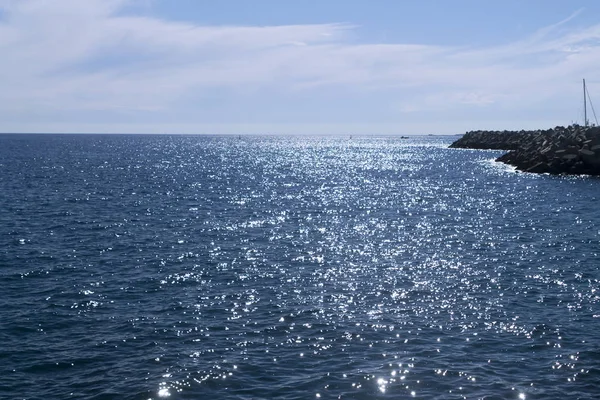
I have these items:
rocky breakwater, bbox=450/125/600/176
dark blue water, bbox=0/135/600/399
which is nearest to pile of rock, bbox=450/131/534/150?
rocky breakwater, bbox=450/125/600/176

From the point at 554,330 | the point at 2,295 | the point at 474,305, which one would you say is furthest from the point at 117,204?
the point at 554,330

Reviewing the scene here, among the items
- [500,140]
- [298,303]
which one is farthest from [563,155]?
[500,140]

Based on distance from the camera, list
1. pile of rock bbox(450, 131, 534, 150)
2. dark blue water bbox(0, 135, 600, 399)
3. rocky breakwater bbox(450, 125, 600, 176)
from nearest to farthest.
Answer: dark blue water bbox(0, 135, 600, 399), rocky breakwater bbox(450, 125, 600, 176), pile of rock bbox(450, 131, 534, 150)

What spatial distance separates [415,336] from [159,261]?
60.3 feet

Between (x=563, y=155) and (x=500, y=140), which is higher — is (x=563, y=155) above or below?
below

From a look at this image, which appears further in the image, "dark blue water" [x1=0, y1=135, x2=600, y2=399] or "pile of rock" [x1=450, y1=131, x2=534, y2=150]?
"pile of rock" [x1=450, y1=131, x2=534, y2=150]

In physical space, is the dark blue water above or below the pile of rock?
below

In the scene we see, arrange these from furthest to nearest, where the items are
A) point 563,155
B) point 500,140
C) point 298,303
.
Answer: point 500,140, point 563,155, point 298,303

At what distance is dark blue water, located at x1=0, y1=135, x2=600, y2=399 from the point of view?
67.1ft

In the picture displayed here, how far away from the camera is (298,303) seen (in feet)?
94.3

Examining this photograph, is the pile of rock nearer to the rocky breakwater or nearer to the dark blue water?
the rocky breakwater

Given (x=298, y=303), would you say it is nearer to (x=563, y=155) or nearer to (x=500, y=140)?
(x=563, y=155)

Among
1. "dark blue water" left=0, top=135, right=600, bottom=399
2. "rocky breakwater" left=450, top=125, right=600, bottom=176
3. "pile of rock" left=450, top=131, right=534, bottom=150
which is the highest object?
"pile of rock" left=450, top=131, right=534, bottom=150

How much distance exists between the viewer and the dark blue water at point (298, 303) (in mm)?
20438
